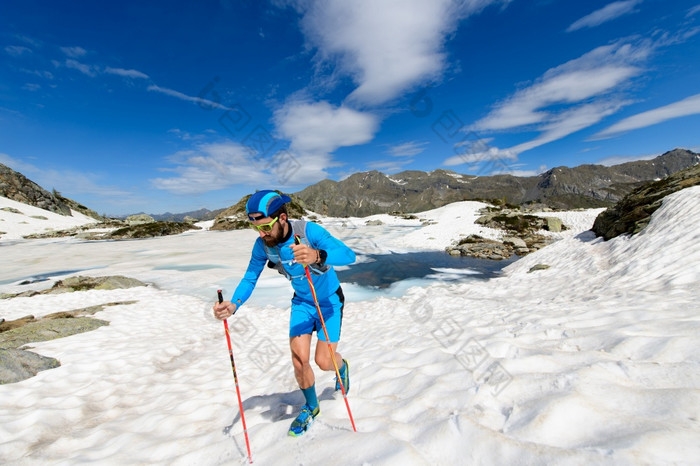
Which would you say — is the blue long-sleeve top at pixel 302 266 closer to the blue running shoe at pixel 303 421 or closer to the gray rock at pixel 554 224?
the blue running shoe at pixel 303 421

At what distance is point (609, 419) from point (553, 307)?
18.1ft

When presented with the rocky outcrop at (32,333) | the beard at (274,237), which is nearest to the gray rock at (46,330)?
the rocky outcrop at (32,333)

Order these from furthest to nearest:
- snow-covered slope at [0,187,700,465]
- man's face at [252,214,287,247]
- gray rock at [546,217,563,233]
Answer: gray rock at [546,217,563,233] → man's face at [252,214,287,247] → snow-covered slope at [0,187,700,465]

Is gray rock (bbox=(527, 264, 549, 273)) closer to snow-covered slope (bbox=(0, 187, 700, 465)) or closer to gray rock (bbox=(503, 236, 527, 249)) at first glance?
snow-covered slope (bbox=(0, 187, 700, 465))

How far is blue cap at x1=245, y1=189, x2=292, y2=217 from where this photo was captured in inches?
153

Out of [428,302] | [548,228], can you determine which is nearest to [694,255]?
[428,302]

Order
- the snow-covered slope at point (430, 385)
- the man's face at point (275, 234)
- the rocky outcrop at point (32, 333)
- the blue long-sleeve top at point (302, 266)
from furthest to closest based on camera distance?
the rocky outcrop at point (32, 333), the blue long-sleeve top at point (302, 266), the man's face at point (275, 234), the snow-covered slope at point (430, 385)

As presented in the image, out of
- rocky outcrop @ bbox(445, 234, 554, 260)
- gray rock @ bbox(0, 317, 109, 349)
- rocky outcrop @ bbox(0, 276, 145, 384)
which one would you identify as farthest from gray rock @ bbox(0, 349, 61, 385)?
rocky outcrop @ bbox(445, 234, 554, 260)

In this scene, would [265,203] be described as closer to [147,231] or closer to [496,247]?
[496,247]

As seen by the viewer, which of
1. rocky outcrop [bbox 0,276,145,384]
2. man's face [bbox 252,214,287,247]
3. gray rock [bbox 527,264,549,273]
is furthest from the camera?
gray rock [bbox 527,264,549,273]

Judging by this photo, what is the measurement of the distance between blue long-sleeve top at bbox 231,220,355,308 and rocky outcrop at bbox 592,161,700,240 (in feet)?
47.1

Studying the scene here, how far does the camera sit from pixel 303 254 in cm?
361

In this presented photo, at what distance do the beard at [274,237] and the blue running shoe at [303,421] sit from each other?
231 cm

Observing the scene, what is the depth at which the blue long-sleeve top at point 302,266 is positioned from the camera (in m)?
4.18
